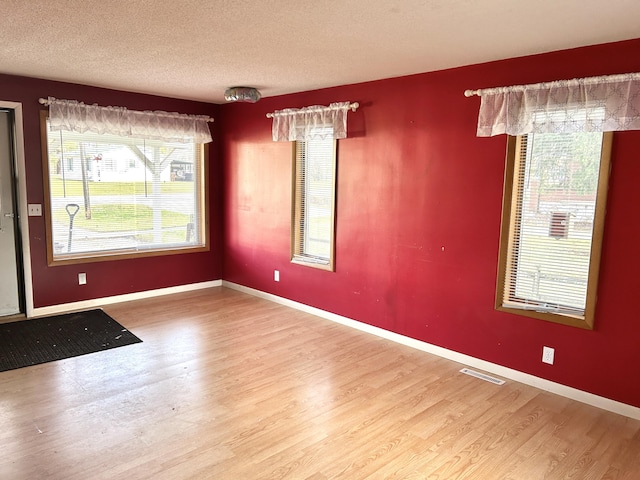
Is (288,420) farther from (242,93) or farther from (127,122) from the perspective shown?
(127,122)

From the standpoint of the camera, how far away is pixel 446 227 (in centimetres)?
362

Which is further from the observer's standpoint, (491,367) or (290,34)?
(491,367)

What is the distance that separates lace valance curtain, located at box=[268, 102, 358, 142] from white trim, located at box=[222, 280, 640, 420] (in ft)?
5.91

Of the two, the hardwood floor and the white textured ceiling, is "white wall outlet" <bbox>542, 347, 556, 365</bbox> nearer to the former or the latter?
the hardwood floor

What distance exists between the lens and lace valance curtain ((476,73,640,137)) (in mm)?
2654

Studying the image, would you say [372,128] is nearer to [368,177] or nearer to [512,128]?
[368,177]

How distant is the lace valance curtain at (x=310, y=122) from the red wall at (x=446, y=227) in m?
0.10

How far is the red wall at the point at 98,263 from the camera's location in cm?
428

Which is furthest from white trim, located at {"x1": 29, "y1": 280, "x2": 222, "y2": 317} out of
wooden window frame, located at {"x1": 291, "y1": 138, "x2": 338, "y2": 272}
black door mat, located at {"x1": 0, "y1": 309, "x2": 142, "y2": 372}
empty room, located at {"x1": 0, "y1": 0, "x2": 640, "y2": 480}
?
wooden window frame, located at {"x1": 291, "y1": 138, "x2": 338, "y2": 272}

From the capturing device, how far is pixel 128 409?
110 inches

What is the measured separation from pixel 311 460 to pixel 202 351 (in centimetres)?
170

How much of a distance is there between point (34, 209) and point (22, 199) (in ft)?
0.44

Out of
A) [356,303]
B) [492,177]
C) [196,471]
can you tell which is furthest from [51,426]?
[492,177]

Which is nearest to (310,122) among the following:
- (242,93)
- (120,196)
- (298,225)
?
(242,93)
